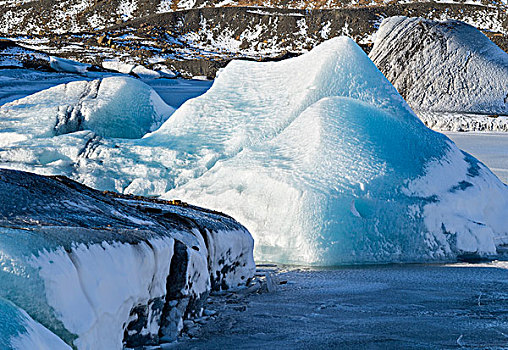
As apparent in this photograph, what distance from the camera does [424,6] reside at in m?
41.5

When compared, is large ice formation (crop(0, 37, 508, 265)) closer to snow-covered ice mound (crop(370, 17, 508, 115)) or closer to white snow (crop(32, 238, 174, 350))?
white snow (crop(32, 238, 174, 350))

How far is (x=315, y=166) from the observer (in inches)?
155

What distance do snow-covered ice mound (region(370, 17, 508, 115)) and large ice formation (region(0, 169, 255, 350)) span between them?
841cm

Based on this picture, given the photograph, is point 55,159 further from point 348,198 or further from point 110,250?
point 110,250

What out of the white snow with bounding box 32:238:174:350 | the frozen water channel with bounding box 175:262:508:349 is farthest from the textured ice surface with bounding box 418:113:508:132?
the white snow with bounding box 32:238:174:350

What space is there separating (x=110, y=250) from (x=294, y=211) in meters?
2.08

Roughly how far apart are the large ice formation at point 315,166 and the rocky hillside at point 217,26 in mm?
23791

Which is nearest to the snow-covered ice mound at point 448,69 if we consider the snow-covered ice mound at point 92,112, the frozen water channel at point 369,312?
the snow-covered ice mound at point 92,112

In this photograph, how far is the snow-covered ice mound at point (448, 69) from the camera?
33.3ft

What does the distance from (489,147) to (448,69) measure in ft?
7.34

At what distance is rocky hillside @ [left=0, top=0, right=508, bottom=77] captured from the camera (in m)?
32.4

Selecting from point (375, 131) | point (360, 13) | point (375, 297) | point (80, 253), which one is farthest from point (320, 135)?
point (360, 13)

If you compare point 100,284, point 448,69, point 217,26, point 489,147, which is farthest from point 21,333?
point 217,26

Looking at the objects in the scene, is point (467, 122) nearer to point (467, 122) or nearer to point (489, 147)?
point (467, 122)
